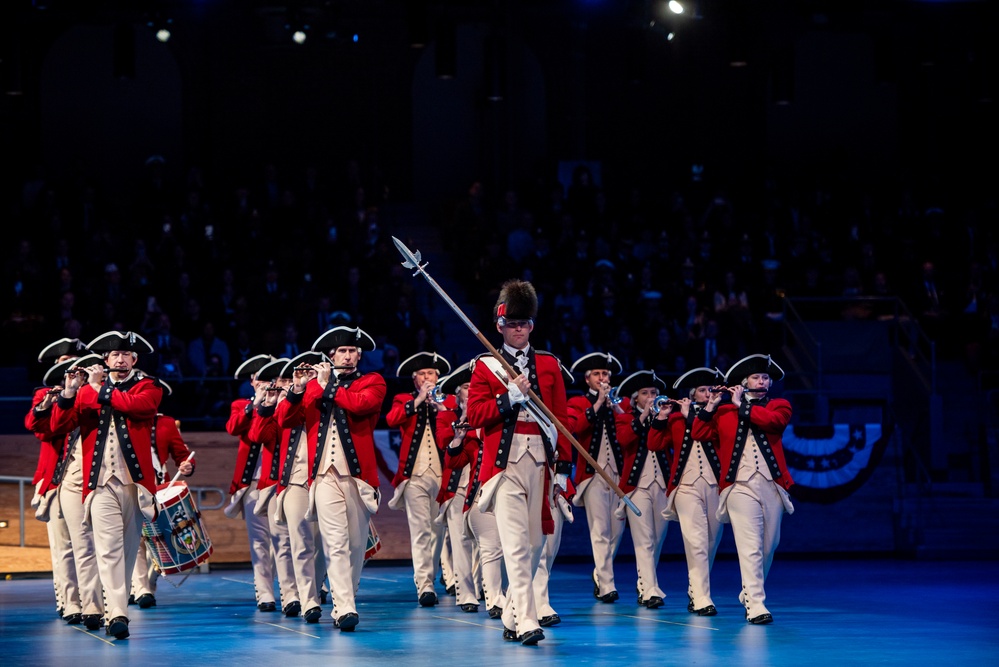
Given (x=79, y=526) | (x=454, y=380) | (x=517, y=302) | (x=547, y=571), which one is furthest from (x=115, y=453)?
(x=454, y=380)

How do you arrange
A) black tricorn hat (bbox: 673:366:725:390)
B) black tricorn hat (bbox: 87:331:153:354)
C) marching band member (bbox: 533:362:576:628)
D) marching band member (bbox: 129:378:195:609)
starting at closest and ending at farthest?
marching band member (bbox: 533:362:576:628) < black tricorn hat (bbox: 87:331:153:354) < black tricorn hat (bbox: 673:366:725:390) < marching band member (bbox: 129:378:195:609)

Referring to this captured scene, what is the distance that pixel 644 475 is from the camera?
12.4 metres

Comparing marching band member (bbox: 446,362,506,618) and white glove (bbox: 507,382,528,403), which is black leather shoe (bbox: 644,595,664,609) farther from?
white glove (bbox: 507,382,528,403)

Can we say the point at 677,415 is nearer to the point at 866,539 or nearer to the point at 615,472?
the point at 615,472

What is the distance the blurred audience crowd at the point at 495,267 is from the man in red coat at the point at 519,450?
7.35m

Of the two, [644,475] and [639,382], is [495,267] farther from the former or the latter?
[644,475]

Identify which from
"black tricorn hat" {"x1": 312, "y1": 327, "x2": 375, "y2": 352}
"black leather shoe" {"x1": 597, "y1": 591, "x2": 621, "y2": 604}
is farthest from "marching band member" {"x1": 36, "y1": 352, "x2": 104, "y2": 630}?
"black leather shoe" {"x1": 597, "y1": 591, "x2": 621, "y2": 604}

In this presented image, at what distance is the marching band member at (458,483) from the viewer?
39.1ft

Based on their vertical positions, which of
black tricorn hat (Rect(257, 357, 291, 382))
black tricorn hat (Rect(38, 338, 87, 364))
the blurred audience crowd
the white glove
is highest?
the blurred audience crowd

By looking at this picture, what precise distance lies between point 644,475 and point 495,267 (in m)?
7.70

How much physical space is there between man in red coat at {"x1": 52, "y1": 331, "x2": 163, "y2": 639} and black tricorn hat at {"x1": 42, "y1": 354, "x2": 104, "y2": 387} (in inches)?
3.4

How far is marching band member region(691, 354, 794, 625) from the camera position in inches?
429

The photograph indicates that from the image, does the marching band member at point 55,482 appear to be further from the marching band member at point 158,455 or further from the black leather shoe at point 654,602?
the black leather shoe at point 654,602

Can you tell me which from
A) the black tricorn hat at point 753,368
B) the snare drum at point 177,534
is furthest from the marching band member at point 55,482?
the black tricorn hat at point 753,368
